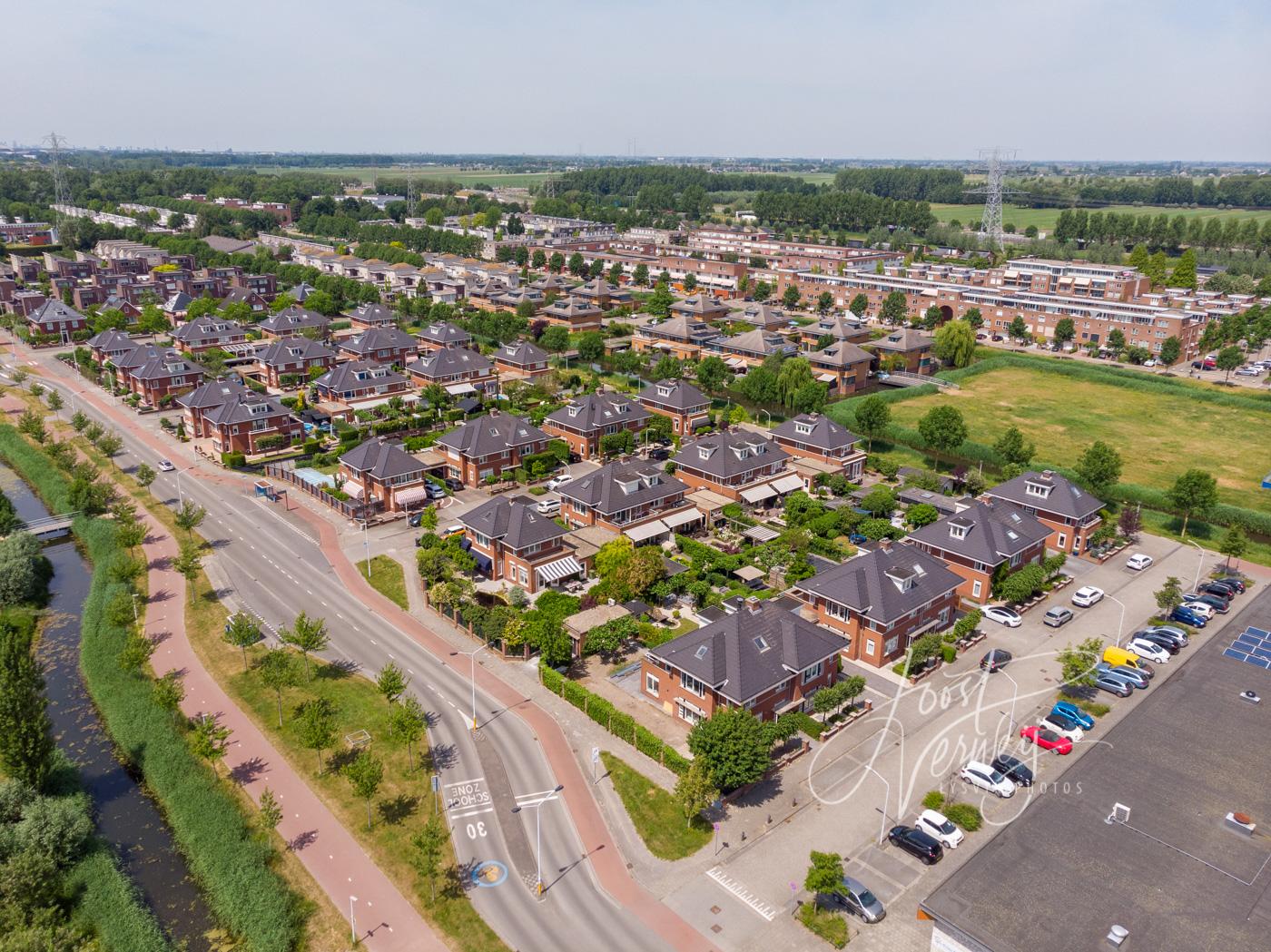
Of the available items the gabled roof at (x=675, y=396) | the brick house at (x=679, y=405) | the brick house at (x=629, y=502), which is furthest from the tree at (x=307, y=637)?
the gabled roof at (x=675, y=396)

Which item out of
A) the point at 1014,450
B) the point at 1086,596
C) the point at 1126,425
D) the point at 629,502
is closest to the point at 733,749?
the point at 629,502

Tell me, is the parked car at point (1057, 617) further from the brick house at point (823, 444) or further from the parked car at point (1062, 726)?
the brick house at point (823, 444)

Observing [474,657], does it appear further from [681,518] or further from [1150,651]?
[1150,651]

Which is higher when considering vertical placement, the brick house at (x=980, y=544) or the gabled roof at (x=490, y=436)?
the gabled roof at (x=490, y=436)

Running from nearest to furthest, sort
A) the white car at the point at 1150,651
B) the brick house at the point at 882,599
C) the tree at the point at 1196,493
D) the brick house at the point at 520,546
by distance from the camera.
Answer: the brick house at the point at 882,599
the white car at the point at 1150,651
the brick house at the point at 520,546
the tree at the point at 1196,493

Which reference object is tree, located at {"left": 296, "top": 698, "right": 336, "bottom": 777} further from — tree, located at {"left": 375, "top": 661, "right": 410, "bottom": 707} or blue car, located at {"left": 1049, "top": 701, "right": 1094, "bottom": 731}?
blue car, located at {"left": 1049, "top": 701, "right": 1094, "bottom": 731}

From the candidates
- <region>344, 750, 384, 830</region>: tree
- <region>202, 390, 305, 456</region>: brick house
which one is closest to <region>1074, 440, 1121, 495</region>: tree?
<region>344, 750, 384, 830</region>: tree
